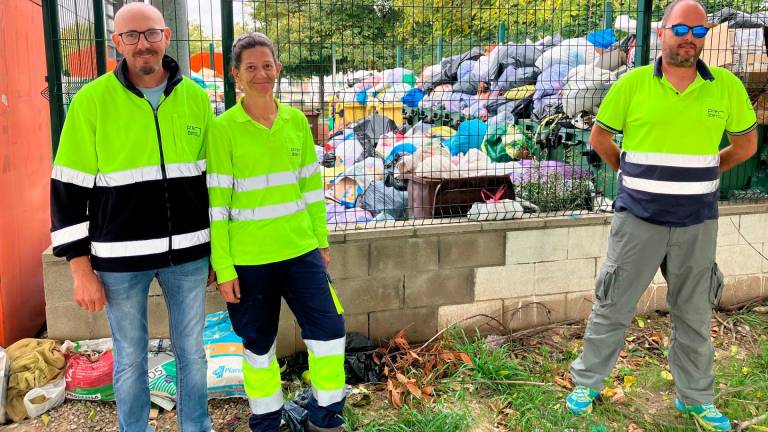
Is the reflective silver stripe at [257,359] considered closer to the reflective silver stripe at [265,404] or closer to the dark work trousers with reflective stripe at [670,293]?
the reflective silver stripe at [265,404]

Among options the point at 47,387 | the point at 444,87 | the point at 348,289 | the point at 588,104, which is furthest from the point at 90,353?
the point at 588,104

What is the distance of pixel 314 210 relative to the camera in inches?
130

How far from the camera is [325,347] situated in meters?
3.20

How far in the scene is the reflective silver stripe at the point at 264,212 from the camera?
300 centimetres

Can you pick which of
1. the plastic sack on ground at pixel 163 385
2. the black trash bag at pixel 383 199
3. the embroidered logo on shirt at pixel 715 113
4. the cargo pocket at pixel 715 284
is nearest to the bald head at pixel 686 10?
the embroidered logo on shirt at pixel 715 113

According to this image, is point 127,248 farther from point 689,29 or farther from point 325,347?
point 689,29

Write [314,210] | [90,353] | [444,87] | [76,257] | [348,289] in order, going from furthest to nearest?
[444,87] → [348,289] → [90,353] → [314,210] → [76,257]

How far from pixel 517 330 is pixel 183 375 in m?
2.61

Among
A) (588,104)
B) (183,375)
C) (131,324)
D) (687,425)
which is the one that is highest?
(588,104)

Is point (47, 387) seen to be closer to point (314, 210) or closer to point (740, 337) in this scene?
point (314, 210)

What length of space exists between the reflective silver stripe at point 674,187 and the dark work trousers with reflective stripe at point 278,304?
1757 mm

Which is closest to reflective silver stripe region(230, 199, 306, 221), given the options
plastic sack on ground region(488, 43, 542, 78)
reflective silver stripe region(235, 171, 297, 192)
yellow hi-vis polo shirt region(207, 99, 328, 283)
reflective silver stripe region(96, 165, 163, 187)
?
yellow hi-vis polo shirt region(207, 99, 328, 283)

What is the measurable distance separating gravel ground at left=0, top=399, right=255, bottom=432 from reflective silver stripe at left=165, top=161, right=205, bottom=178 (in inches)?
60.9

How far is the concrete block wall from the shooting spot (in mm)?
4168
